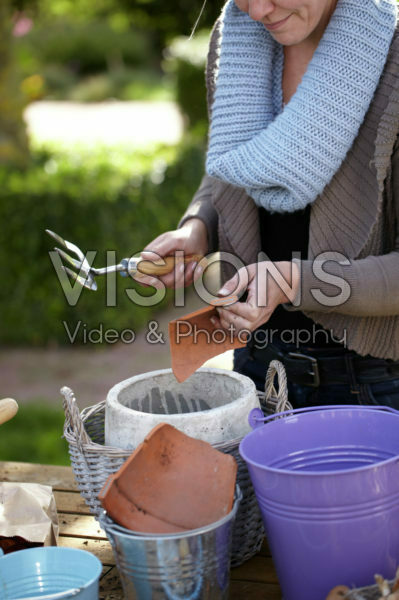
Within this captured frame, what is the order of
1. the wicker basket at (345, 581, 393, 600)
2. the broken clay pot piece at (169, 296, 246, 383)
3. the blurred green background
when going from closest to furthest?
the wicker basket at (345, 581, 393, 600)
the broken clay pot piece at (169, 296, 246, 383)
the blurred green background

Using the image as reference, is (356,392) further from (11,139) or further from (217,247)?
(11,139)

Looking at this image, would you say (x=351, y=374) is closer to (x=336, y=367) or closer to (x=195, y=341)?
(x=336, y=367)

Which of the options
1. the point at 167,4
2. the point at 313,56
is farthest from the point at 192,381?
the point at 167,4

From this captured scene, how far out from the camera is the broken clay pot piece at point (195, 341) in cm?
136

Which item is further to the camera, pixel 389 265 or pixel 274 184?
pixel 274 184

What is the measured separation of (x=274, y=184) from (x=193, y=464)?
0.70 m

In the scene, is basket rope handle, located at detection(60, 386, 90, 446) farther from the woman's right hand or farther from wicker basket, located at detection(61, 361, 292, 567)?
the woman's right hand

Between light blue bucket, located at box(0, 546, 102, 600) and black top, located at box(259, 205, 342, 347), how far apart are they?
2.59ft

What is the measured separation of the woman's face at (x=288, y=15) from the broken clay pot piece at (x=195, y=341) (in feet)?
1.91

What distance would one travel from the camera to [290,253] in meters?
1.73

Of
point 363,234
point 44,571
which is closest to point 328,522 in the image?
point 44,571

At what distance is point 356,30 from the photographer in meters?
1.53

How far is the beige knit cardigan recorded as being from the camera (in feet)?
4.87

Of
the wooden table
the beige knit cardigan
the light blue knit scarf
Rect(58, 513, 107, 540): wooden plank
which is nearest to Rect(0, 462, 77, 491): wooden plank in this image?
the wooden table
